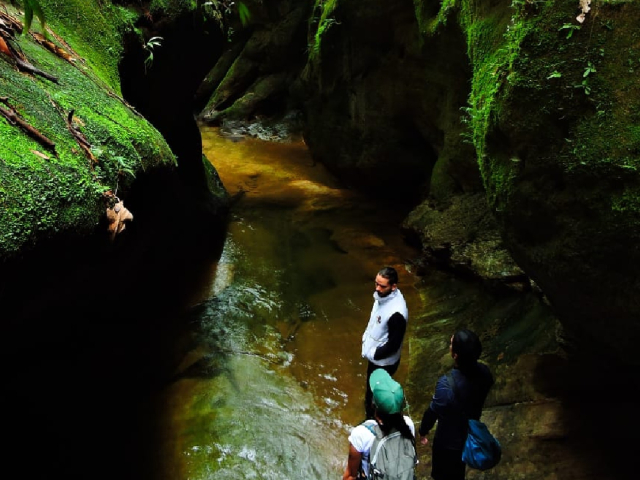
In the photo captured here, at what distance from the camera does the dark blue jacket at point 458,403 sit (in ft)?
10.7

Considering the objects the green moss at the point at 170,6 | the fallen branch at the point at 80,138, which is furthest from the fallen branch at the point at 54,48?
the green moss at the point at 170,6

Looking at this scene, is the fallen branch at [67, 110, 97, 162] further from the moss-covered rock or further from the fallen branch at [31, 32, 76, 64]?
the moss-covered rock

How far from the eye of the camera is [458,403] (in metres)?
3.26

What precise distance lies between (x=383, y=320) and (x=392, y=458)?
158cm

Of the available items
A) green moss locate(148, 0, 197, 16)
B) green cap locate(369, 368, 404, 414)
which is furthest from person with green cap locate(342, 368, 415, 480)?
green moss locate(148, 0, 197, 16)

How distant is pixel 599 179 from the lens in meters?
3.08

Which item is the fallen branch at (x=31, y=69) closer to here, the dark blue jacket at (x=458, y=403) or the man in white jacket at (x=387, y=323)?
the man in white jacket at (x=387, y=323)

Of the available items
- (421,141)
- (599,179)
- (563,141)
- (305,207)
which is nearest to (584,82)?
(563,141)

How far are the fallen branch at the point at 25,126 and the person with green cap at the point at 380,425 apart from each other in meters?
2.93

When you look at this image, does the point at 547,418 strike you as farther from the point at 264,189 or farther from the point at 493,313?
the point at 264,189

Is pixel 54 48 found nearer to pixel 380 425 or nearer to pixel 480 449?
pixel 380 425

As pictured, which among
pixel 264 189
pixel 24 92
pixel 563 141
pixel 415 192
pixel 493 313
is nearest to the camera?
pixel 563 141

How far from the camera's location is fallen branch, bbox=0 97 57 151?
333 cm

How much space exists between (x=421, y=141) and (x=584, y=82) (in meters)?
7.96
